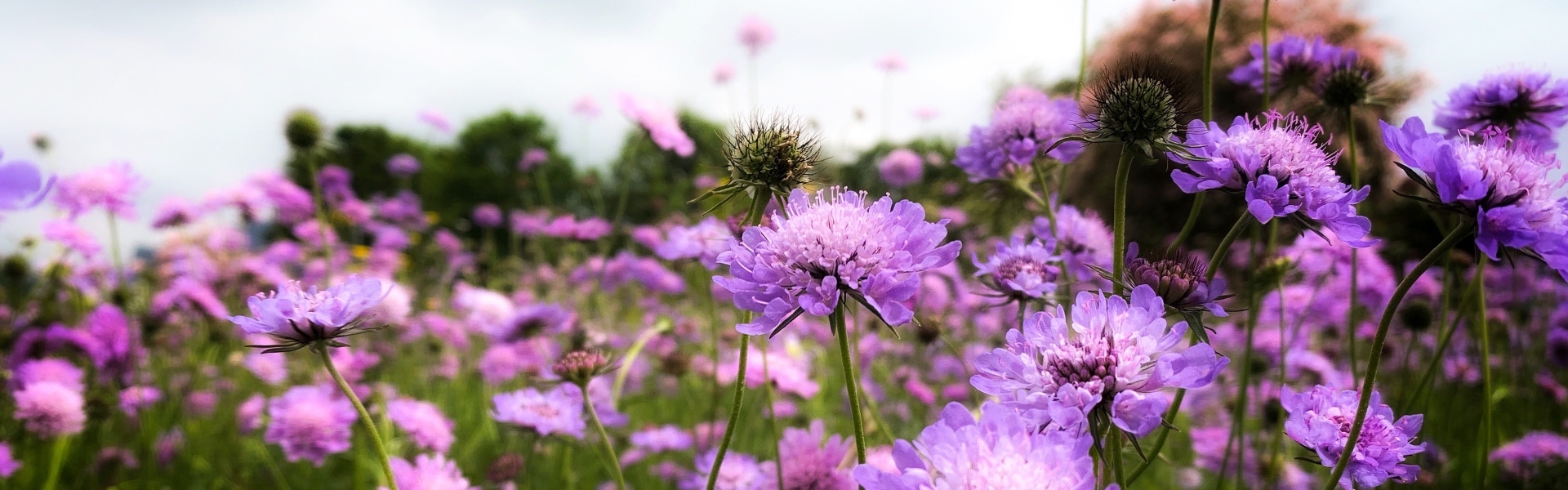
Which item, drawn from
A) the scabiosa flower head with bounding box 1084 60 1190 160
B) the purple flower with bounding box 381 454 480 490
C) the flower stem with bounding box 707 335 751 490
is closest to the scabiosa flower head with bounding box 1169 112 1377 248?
the scabiosa flower head with bounding box 1084 60 1190 160

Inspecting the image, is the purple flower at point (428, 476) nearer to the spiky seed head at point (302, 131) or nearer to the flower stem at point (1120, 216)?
the flower stem at point (1120, 216)

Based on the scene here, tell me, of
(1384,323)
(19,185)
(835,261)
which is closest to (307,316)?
(19,185)

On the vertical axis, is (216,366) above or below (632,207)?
above

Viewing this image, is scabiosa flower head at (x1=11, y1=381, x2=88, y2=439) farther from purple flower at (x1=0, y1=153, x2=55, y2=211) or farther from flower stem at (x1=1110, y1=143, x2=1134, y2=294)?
flower stem at (x1=1110, y1=143, x2=1134, y2=294)

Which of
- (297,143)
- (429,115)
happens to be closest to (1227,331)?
(297,143)

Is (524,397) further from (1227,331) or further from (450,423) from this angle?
(1227,331)

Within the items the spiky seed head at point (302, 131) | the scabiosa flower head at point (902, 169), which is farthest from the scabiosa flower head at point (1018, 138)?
the scabiosa flower head at point (902, 169)

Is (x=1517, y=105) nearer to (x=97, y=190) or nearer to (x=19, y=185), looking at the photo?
(x=19, y=185)
